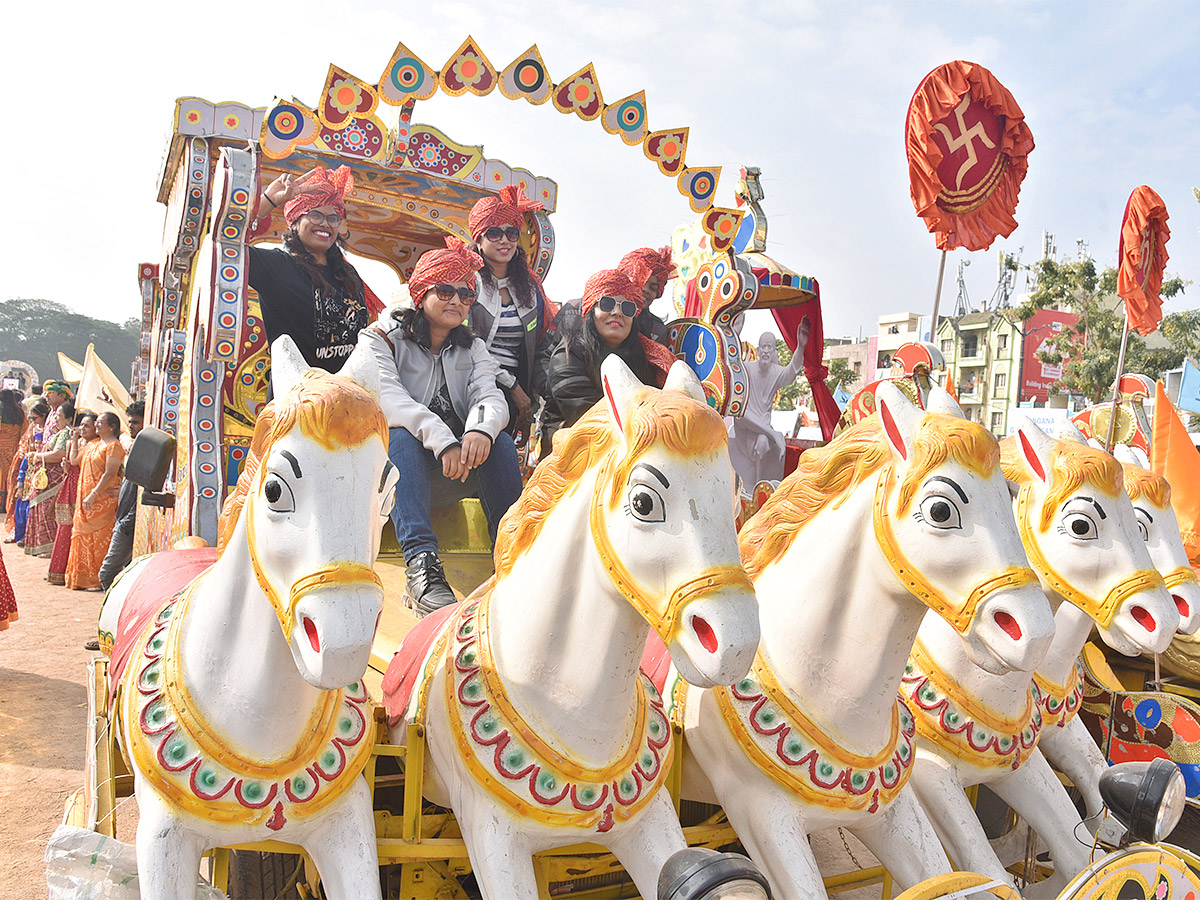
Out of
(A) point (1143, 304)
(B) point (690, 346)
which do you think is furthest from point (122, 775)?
(A) point (1143, 304)

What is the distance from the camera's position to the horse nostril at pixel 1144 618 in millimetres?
2357

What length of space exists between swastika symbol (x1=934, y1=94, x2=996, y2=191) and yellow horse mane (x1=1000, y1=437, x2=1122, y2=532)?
4.57ft

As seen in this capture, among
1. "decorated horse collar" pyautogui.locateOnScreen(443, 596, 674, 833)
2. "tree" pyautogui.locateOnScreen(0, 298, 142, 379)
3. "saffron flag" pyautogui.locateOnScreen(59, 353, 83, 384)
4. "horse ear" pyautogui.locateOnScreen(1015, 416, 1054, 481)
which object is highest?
"tree" pyautogui.locateOnScreen(0, 298, 142, 379)

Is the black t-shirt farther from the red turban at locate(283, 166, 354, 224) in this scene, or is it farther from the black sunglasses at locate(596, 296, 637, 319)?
the black sunglasses at locate(596, 296, 637, 319)

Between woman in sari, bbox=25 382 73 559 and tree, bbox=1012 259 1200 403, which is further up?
tree, bbox=1012 259 1200 403

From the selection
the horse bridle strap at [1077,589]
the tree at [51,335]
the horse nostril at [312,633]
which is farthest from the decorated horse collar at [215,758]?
the tree at [51,335]

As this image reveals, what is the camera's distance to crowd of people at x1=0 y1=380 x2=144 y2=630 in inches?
318

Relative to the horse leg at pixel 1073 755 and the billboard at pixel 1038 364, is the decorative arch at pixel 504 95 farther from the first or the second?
the billboard at pixel 1038 364

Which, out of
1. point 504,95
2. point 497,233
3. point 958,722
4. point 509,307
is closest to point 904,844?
point 958,722

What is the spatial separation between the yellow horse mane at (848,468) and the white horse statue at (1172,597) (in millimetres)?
974

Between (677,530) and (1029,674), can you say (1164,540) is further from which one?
(677,530)

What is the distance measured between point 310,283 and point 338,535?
2.43 meters

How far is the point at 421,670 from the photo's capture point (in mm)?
2096

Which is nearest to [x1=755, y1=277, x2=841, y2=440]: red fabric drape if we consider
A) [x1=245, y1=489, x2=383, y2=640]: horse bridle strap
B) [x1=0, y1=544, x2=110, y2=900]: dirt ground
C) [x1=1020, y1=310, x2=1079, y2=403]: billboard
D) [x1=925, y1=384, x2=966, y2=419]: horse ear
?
[x1=925, y1=384, x2=966, y2=419]: horse ear
